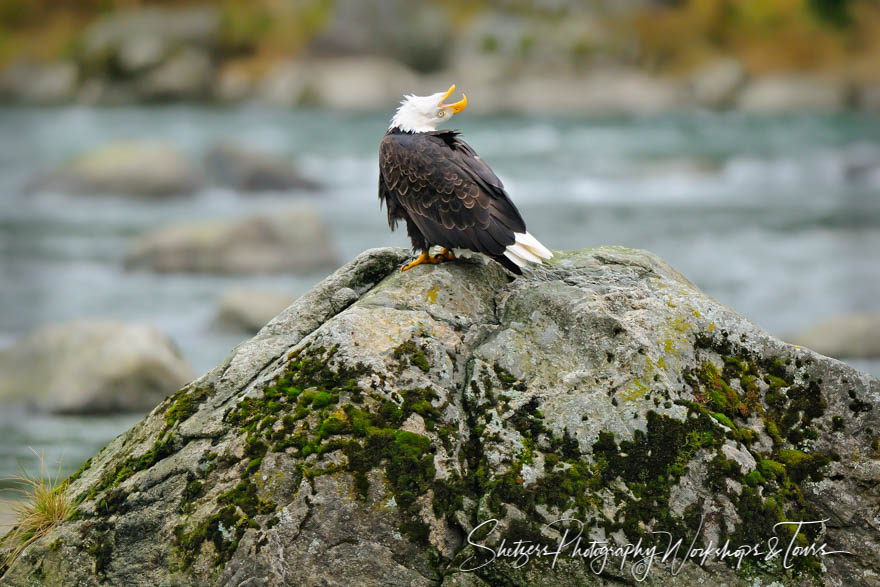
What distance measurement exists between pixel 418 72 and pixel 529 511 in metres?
65.0

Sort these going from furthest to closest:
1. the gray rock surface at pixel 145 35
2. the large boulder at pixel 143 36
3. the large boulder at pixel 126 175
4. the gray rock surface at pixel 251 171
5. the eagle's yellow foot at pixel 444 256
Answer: the gray rock surface at pixel 145 35
the large boulder at pixel 143 36
the gray rock surface at pixel 251 171
the large boulder at pixel 126 175
the eagle's yellow foot at pixel 444 256

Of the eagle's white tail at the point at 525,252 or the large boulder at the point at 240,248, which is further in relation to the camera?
the large boulder at the point at 240,248

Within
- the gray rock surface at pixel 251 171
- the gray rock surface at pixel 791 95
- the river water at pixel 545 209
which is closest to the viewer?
the river water at pixel 545 209

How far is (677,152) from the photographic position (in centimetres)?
3416

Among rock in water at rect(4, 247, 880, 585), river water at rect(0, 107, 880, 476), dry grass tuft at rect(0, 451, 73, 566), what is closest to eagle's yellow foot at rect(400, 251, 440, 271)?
rock in water at rect(4, 247, 880, 585)

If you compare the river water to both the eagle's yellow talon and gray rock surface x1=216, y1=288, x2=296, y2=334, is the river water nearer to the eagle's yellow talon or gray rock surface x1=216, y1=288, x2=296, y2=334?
gray rock surface x1=216, y1=288, x2=296, y2=334

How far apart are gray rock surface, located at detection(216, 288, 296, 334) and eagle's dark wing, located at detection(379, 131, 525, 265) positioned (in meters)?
8.69

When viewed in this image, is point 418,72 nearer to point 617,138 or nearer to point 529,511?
point 617,138

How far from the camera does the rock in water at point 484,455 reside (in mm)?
3436

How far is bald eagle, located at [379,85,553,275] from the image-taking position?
4359 millimetres

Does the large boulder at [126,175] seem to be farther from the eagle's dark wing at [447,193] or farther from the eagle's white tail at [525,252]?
the eagle's white tail at [525,252]

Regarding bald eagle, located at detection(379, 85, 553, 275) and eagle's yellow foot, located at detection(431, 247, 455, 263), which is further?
eagle's yellow foot, located at detection(431, 247, 455, 263)

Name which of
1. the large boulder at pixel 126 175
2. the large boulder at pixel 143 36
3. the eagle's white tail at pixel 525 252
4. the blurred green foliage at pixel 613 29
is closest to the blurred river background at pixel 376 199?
the large boulder at pixel 126 175

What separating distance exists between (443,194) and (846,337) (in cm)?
937
